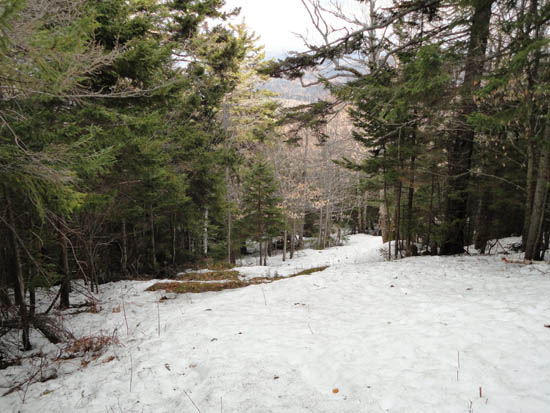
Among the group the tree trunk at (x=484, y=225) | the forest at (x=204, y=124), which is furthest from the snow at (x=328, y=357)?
the tree trunk at (x=484, y=225)

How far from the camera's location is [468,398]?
2.31 metres

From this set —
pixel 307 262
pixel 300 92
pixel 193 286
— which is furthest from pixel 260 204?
pixel 300 92

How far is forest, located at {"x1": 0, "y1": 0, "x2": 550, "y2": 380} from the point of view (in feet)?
12.5

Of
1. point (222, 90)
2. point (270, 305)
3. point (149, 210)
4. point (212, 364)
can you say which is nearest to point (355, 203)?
point (222, 90)

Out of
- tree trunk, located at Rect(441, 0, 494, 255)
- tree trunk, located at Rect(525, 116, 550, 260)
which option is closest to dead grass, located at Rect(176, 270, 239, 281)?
tree trunk, located at Rect(441, 0, 494, 255)

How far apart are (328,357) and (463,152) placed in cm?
795

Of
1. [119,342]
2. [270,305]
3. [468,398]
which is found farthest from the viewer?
[270,305]

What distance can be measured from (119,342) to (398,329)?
169 inches

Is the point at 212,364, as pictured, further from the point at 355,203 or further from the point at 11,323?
the point at 355,203

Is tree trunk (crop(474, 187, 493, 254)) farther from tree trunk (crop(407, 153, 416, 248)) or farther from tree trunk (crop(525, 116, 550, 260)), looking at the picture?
tree trunk (crop(525, 116, 550, 260))

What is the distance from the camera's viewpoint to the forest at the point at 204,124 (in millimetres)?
3803

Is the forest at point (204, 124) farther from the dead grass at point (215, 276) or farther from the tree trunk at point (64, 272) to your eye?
the dead grass at point (215, 276)

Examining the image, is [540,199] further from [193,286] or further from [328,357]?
[193,286]

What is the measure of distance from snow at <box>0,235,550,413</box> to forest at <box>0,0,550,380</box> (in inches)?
74.5
